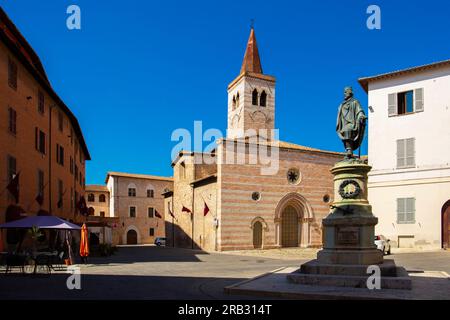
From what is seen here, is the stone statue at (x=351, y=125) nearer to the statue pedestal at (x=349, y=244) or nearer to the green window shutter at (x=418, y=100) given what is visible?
the statue pedestal at (x=349, y=244)

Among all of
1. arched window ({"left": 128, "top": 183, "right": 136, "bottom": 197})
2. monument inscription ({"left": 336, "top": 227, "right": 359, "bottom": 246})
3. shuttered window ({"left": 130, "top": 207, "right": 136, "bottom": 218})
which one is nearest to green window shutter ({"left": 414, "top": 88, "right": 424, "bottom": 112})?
monument inscription ({"left": 336, "top": 227, "right": 359, "bottom": 246})

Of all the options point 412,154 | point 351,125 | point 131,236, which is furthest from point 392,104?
point 131,236

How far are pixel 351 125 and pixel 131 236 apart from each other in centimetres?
4902

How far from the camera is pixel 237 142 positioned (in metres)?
31.7

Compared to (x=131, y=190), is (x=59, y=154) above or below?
above

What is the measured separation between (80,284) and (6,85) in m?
10.9

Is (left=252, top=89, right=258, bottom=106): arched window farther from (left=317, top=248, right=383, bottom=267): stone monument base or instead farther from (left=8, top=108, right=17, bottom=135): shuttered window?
(left=317, top=248, right=383, bottom=267): stone monument base

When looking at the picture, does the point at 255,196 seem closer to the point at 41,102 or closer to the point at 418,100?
the point at 418,100

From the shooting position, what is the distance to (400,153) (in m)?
25.0

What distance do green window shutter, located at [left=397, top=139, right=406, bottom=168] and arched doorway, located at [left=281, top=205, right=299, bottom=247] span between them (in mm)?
10964

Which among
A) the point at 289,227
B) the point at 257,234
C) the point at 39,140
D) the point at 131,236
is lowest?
the point at 131,236
